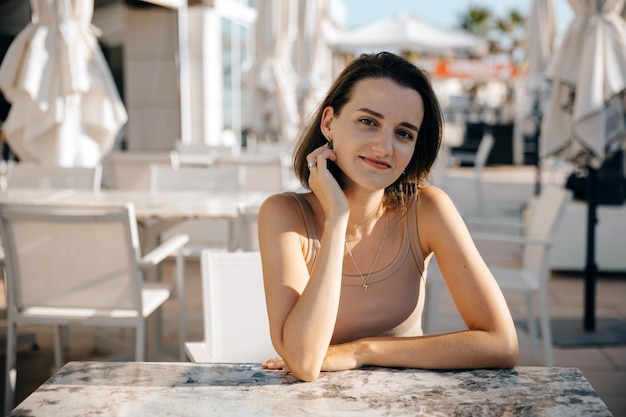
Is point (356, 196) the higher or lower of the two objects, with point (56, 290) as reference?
higher

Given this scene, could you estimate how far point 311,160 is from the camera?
1.96 meters

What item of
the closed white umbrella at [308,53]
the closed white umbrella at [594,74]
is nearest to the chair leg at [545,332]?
the closed white umbrella at [594,74]

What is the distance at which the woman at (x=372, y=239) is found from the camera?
1.64 meters

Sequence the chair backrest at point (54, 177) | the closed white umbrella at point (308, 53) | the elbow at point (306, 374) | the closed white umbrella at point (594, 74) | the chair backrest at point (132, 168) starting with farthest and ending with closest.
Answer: the closed white umbrella at point (308, 53), the chair backrest at point (132, 168), the chair backrest at point (54, 177), the closed white umbrella at point (594, 74), the elbow at point (306, 374)

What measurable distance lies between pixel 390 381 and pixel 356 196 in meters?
0.67

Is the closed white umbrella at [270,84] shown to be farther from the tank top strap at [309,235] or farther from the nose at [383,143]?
the nose at [383,143]

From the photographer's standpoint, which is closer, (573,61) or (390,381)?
(390,381)

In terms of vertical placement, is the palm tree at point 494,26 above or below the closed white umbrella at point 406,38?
above

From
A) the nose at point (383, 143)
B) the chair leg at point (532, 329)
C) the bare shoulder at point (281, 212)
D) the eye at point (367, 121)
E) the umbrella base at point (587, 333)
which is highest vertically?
the eye at point (367, 121)

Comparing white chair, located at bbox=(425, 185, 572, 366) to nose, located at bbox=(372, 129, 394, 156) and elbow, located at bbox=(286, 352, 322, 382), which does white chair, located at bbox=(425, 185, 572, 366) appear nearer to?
nose, located at bbox=(372, 129, 394, 156)

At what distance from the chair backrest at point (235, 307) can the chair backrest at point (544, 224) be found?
1.95 m

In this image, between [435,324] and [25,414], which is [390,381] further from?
[435,324]

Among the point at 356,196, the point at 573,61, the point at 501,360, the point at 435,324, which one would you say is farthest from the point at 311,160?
the point at 573,61

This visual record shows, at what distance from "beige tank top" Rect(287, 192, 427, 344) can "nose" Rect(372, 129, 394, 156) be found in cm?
27
